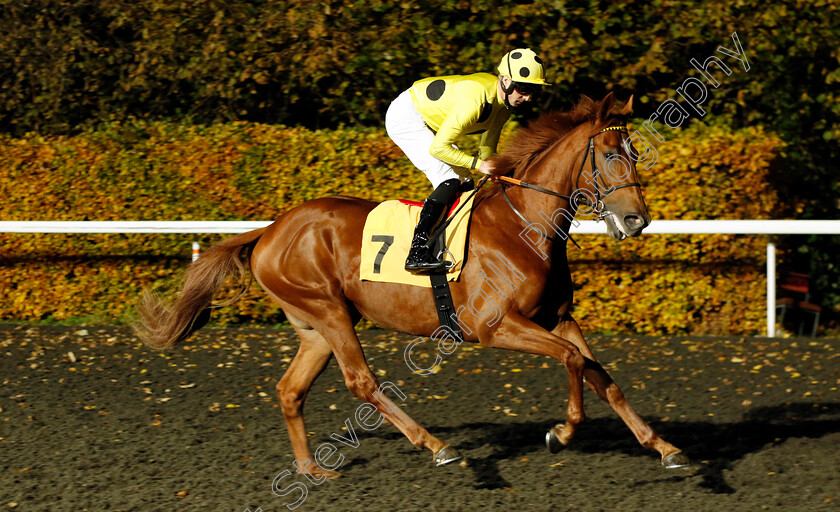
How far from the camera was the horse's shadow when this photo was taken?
15.3ft

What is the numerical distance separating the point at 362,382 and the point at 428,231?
34.2 inches

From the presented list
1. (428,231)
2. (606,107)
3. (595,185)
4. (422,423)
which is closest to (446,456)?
(428,231)

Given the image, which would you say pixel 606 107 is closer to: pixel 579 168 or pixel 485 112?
pixel 579 168

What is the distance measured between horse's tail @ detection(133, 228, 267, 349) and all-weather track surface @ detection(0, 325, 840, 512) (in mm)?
590

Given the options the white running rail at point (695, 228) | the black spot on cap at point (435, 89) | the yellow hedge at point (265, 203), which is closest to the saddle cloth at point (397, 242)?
the black spot on cap at point (435, 89)

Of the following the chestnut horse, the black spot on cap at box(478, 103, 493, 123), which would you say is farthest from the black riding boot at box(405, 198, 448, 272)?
the black spot on cap at box(478, 103, 493, 123)

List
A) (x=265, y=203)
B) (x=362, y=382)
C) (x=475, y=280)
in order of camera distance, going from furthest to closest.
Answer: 1. (x=265, y=203)
2. (x=362, y=382)
3. (x=475, y=280)

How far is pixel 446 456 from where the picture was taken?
4320mm

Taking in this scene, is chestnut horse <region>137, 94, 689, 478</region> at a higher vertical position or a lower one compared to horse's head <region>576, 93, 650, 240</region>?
lower

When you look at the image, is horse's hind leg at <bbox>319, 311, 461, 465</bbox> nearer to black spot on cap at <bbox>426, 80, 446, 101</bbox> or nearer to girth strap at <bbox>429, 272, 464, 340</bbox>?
girth strap at <bbox>429, 272, 464, 340</bbox>

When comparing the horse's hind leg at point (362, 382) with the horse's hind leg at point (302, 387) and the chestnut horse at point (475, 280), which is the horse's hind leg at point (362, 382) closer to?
the chestnut horse at point (475, 280)

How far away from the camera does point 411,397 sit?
604 centimetres

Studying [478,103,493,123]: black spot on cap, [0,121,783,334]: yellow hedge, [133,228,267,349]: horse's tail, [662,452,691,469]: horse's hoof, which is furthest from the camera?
[0,121,783,334]: yellow hedge

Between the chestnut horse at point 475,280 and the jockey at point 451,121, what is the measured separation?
0.57 ft
